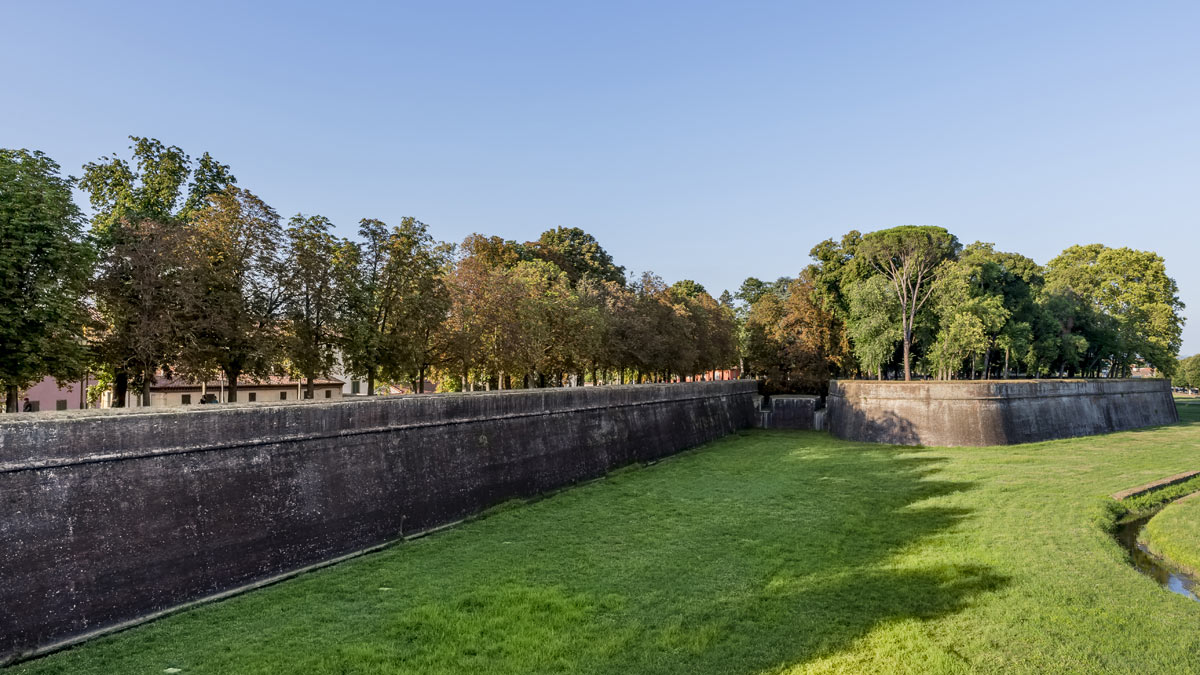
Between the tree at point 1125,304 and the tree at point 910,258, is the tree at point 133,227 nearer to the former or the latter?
the tree at point 910,258

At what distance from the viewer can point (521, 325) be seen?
915 inches

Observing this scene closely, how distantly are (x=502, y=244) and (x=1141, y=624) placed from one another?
32.5 meters

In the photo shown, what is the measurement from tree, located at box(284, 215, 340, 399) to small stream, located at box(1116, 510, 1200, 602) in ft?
60.6

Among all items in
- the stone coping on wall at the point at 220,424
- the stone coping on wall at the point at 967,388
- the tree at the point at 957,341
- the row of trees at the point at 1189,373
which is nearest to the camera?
the stone coping on wall at the point at 220,424

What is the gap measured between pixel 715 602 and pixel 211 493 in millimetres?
7830

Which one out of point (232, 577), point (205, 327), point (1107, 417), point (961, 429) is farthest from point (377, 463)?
point (1107, 417)

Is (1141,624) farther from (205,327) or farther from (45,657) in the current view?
(205,327)

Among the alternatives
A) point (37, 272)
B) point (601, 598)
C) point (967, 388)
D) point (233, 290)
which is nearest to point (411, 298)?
point (233, 290)

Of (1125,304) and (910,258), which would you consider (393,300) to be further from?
(1125,304)

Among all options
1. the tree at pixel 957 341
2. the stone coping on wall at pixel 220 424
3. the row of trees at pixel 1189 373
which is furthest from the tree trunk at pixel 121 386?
the row of trees at pixel 1189 373

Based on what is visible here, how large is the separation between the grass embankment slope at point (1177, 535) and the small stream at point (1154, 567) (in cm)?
18

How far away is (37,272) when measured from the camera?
12.4 metres

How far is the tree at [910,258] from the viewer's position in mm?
34188

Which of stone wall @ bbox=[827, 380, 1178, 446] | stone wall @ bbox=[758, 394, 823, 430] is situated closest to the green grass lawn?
stone wall @ bbox=[827, 380, 1178, 446]
